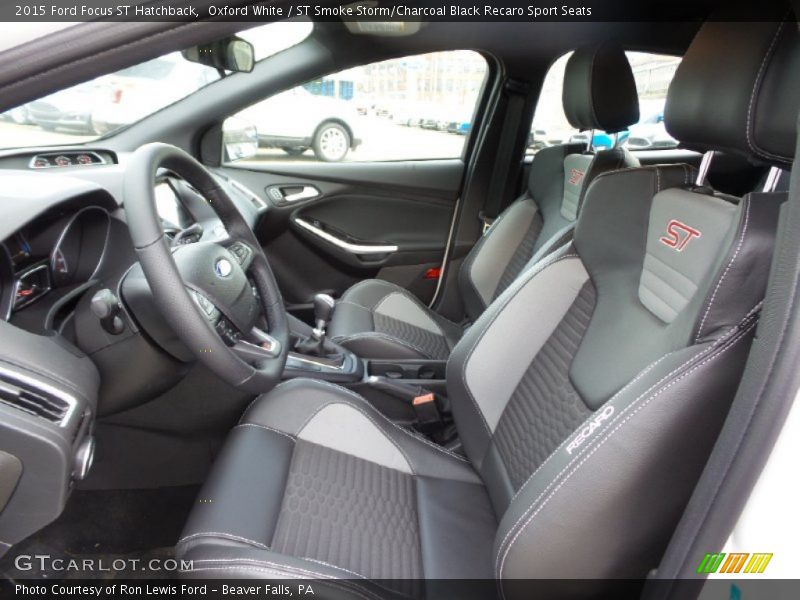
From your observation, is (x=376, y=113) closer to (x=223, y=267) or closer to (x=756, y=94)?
(x=223, y=267)

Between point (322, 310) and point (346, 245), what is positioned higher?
point (322, 310)

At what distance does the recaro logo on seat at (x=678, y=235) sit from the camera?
101cm

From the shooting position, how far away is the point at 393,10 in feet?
7.27

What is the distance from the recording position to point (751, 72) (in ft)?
2.89

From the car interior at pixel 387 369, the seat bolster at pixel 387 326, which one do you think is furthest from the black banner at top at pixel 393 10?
the seat bolster at pixel 387 326

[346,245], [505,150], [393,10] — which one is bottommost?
[346,245]

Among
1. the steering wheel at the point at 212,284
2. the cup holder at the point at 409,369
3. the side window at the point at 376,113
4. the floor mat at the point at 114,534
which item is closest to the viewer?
the steering wheel at the point at 212,284

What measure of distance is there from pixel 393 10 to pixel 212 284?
4.93 ft

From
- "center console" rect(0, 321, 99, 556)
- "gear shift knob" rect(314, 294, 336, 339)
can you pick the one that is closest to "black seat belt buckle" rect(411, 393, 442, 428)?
"gear shift knob" rect(314, 294, 336, 339)

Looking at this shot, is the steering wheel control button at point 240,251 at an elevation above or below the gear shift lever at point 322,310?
above

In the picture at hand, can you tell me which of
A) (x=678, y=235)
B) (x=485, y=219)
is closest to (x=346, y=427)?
(x=678, y=235)

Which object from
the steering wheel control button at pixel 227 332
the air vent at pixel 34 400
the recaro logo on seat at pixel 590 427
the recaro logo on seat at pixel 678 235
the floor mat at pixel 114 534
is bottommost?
the floor mat at pixel 114 534

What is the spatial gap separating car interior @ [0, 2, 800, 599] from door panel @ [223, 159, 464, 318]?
65cm

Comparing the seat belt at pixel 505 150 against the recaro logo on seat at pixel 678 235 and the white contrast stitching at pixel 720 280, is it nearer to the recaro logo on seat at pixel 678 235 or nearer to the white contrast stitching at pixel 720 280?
the recaro logo on seat at pixel 678 235
